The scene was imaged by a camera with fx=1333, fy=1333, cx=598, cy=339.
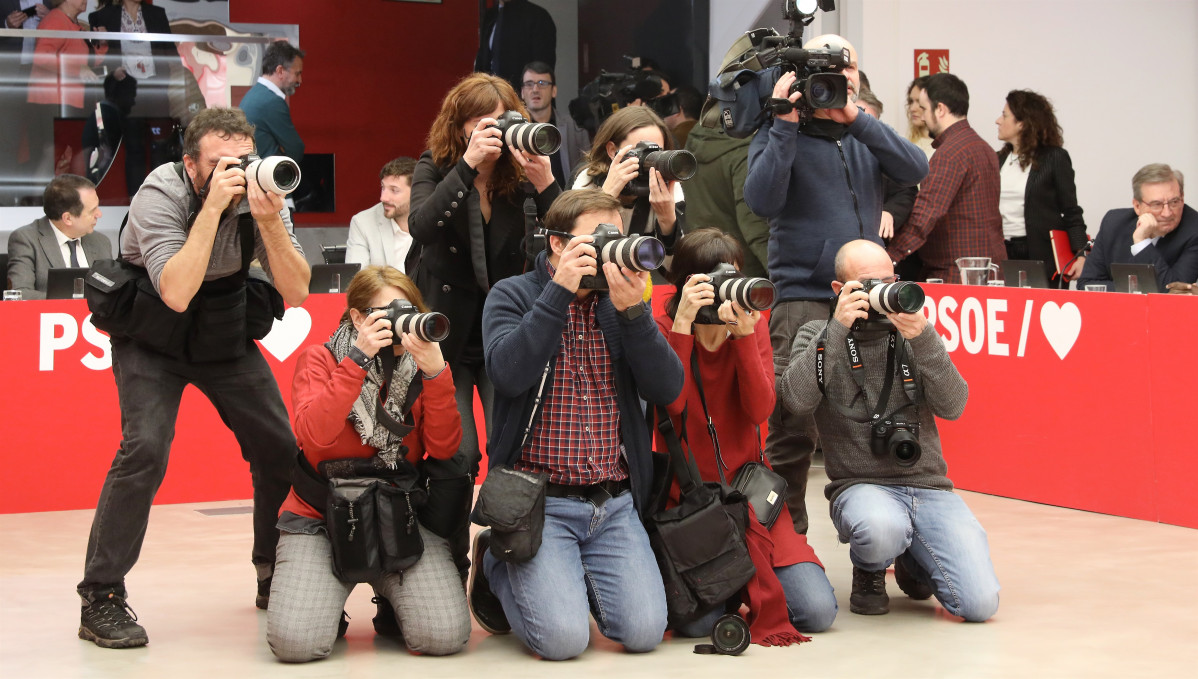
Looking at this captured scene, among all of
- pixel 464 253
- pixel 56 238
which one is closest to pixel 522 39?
pixel 56 238

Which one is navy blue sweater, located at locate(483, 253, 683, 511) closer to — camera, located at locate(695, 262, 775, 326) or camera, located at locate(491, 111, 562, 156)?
camera, located at locate(695, 262, 775, 326)

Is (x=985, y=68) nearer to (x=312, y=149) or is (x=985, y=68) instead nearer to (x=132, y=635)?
(x=312, y=149)

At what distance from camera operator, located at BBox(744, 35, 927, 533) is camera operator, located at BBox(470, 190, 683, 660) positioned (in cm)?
71

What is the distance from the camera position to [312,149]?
9.02 meters

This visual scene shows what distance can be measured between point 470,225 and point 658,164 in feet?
1.83

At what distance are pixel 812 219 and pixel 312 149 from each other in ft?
18.6

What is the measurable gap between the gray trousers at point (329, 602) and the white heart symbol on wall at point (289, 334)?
203 centimetres

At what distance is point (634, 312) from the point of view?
321 centimetres

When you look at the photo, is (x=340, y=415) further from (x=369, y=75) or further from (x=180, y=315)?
(x=369, y=75)

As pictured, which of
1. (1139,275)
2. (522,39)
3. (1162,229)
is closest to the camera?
(1139,275)

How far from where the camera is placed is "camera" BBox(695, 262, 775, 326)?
127 inches

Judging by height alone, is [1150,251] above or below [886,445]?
above

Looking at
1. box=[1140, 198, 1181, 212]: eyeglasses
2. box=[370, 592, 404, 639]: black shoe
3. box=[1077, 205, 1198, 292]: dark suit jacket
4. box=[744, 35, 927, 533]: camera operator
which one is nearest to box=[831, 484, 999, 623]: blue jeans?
box=[744, 35, 927, 533]: camera operator

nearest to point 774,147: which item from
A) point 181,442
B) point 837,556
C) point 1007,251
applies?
point 837,556
